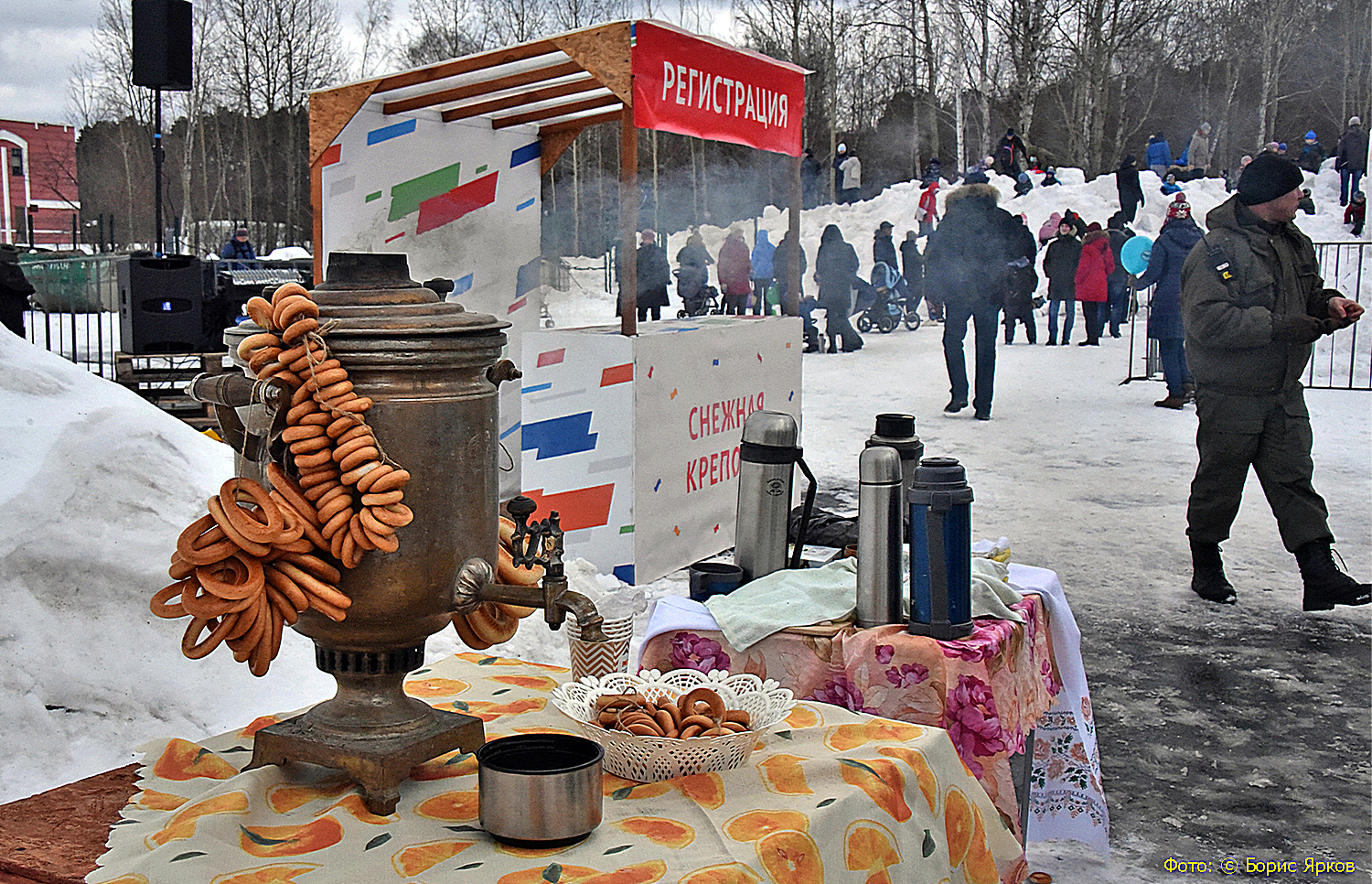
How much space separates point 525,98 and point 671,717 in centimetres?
472

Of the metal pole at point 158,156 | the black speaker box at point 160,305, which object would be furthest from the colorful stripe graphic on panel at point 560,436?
the black speaker box at point 160,305

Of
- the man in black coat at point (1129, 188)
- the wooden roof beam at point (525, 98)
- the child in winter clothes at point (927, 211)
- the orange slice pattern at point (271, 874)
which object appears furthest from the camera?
the child in winter clothes at point (927, 211)

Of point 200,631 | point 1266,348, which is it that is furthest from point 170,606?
point 1266,348

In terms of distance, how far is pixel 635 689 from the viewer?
178cm

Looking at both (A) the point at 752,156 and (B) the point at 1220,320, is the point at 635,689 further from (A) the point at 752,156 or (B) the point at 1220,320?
(A) the point at 752,156

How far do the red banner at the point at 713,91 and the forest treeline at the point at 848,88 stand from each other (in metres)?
20.8

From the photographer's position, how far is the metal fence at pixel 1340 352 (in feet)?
39.3

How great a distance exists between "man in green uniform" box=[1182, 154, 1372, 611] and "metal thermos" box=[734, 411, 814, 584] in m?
2.79

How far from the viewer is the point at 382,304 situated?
1530 mm

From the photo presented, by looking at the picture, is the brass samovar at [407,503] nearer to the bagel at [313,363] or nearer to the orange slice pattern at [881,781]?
the bagel at [313,363]

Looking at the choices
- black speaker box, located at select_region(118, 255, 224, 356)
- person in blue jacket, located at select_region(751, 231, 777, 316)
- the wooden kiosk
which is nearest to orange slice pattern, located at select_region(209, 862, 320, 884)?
the wooden kiosk

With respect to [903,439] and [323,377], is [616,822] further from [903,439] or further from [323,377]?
[903,439]

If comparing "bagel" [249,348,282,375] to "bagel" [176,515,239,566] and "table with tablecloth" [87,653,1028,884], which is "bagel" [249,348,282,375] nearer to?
"bagel" [176,515,239,566]

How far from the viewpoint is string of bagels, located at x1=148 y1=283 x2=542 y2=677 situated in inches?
55.9
